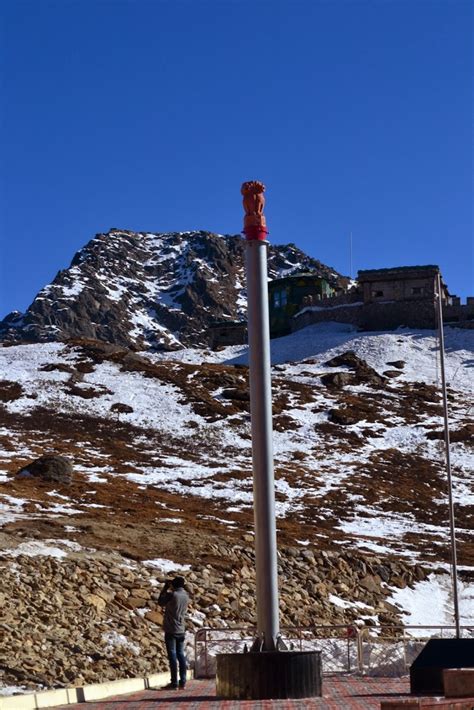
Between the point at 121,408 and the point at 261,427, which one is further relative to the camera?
the point at 121,408

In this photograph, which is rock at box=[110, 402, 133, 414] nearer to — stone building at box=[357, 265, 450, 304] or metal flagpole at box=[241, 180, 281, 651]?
stone building at box=[357, 265, 450, 304]

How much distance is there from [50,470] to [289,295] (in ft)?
257

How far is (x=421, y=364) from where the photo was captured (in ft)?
308

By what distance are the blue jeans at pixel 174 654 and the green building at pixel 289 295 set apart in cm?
9739

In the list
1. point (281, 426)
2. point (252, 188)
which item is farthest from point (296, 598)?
point (281, 426)

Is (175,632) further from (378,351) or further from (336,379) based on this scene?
(378,351)

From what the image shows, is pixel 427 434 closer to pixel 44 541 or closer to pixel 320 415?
pixel 320 415

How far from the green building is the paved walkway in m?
96.7

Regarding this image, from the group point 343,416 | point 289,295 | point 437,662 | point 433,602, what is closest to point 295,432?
point 343,416

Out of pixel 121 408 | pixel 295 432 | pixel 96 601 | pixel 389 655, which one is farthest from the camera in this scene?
pixel 121 408

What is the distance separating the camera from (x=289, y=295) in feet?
414

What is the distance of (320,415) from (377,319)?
35.3 m

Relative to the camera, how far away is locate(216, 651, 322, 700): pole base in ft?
66.0

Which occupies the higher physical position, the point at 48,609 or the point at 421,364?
the point at 421,364
